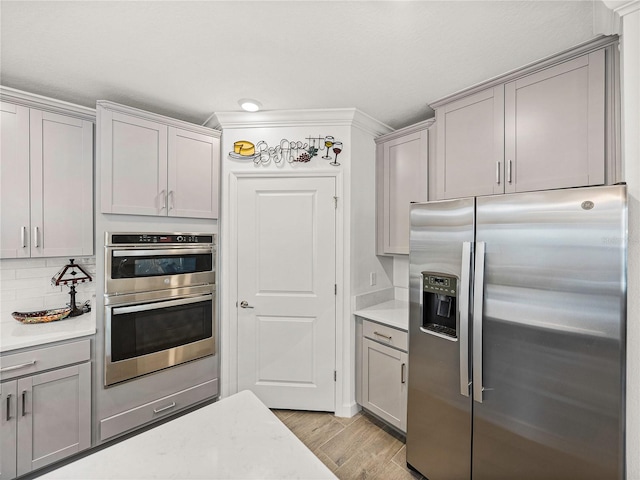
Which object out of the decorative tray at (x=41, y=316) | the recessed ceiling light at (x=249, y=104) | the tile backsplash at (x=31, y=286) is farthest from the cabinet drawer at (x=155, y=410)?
the recessed ceiling light at (x=249, y=104)

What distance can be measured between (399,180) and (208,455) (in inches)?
87.9

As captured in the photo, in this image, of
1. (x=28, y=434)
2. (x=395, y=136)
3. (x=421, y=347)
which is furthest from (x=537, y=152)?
(x=28, y=434)

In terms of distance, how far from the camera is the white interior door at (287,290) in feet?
7.93

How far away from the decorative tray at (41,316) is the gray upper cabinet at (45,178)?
429 mm

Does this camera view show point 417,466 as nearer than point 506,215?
No

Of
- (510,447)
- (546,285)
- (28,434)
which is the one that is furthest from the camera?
(28,434)

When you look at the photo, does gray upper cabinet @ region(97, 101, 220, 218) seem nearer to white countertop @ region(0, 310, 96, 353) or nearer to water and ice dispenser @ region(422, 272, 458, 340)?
white countertop @ region(0, 310, 96, 353)

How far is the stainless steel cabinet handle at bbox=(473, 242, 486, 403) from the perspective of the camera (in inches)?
58.1

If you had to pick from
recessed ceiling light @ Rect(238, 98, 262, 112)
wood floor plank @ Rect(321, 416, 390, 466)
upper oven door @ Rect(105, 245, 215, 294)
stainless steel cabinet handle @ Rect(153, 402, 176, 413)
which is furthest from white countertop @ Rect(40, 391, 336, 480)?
recessed ceiling light @ Rect(238, 98, 262, 112)

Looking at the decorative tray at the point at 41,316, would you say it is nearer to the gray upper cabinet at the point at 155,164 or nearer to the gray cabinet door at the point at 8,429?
the gray cabinet door at the point at 8,429

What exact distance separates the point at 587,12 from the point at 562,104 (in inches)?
16.8

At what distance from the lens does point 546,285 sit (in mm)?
1296

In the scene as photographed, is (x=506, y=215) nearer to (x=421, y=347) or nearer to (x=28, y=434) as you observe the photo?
(x=421, y=347)

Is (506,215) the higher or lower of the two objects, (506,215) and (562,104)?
the lower
